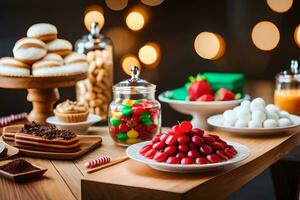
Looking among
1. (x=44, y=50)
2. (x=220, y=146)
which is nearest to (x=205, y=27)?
(x=44, y=50)

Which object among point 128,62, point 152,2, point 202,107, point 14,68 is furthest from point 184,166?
point 128,62

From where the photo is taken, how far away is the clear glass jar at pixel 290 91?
2180 millimetres

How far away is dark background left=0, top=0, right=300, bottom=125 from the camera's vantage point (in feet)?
9.30

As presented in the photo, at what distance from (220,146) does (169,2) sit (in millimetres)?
1756

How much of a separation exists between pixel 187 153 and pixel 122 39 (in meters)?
1.94

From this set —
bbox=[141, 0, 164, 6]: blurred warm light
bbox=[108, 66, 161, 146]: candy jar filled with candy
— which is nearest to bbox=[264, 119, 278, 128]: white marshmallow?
bbox=[108, 66, 161, 146]: candy jar filled with candy

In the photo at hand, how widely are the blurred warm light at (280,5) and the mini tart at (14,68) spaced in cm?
127

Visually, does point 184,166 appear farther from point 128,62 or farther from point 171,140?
point 128,62

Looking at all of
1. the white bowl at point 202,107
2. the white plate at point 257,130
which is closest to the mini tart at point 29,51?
the white bowl at point 202,107

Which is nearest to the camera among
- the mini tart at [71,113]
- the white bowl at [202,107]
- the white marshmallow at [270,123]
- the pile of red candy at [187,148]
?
the pile of red candy at [187,148]

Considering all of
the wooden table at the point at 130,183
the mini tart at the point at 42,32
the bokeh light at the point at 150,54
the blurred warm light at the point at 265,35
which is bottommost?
the wooden table at the point at 130,183

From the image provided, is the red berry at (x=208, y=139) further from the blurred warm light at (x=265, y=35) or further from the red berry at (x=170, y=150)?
the blurred warm light at (x=265, y=35)

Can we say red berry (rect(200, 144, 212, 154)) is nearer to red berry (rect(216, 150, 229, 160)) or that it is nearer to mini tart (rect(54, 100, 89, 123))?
red berry (rect(216, 150, 229, 160))

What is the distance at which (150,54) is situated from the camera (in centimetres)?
320
